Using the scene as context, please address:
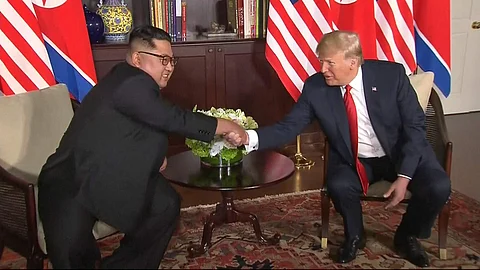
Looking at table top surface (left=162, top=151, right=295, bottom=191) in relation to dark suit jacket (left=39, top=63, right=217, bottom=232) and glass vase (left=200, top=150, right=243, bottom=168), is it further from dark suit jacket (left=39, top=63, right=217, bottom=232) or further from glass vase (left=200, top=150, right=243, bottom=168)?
dark suit jacket (left=39, top=63, right=217, bottom=232)

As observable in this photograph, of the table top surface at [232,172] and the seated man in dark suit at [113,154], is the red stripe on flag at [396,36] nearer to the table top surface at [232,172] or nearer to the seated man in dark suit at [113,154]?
the table top surface at [232,172]

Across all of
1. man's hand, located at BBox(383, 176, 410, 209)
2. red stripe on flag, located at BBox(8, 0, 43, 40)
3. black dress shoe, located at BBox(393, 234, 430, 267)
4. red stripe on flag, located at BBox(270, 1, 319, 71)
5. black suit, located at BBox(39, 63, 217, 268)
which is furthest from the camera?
red stripe on flag, located at BBox(270, 1, 319, 71)

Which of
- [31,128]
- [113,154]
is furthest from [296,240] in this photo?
[31,128]

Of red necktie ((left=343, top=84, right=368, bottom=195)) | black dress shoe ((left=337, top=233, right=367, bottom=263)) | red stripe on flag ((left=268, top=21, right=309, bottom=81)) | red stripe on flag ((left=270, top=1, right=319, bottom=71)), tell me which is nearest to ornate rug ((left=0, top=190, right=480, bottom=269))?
black dress shoe ((left=337, top=233, right=367, bottom=263))

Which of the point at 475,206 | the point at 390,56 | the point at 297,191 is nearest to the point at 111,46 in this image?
the point at 297,191

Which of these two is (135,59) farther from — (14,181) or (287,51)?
(287,51)

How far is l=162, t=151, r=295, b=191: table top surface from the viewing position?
9.57 ft

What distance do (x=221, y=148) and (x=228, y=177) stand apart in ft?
0.47

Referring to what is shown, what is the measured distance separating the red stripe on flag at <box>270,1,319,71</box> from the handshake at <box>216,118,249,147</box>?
146 centimetres

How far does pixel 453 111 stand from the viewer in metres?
6.22

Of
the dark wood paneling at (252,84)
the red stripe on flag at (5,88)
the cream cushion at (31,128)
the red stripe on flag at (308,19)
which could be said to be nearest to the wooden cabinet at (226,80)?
the dark wood paneling at (252,84)

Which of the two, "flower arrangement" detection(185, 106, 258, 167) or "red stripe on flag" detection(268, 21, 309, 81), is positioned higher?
"red stripe on flag" detection(268, 21, 309, 81)

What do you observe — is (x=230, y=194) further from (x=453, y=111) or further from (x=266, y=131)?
(x=453, y=111)

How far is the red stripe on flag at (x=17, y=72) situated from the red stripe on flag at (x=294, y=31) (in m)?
1.65
